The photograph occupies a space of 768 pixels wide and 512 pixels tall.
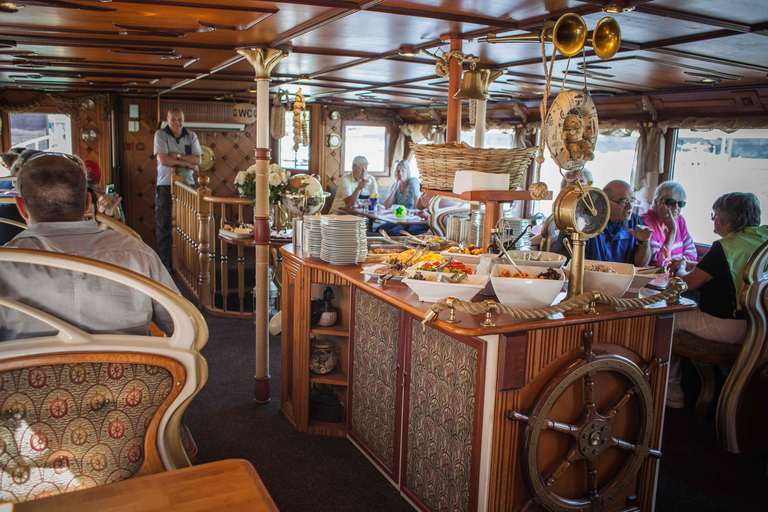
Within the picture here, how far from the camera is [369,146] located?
1001cm

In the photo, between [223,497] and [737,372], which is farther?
[737,372]

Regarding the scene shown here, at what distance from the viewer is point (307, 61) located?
4824 mm

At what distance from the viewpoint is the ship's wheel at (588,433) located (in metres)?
1.89

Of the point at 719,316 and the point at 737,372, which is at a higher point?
the point at 719,316

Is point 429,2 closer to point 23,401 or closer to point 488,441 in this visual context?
point 488,441

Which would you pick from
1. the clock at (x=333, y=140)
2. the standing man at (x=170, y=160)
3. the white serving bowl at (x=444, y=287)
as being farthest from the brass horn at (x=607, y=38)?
the clock at (x=333, y=140)

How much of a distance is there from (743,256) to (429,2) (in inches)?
83.0

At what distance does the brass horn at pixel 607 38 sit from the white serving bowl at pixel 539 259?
2.36 feet

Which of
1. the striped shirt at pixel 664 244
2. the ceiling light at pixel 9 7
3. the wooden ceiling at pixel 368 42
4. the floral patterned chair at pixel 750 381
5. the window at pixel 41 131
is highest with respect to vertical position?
the wooden ceiling at pixel 368 42

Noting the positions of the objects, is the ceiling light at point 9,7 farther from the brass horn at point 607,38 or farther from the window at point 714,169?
the window at point 714,169

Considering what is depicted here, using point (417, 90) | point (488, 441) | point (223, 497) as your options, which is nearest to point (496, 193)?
point (488, 441)

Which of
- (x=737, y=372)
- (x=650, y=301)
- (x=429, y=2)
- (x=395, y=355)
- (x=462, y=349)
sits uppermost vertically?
(x=429, y=2)

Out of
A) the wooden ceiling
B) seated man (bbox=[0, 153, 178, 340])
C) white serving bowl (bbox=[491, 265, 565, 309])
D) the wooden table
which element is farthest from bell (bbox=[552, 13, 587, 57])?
the wooden table

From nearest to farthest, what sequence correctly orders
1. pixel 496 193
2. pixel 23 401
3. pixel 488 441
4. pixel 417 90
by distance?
1. pixel 23 401
2. pixel 488 441
3. pixel 496 193
4. pixel 417 90
